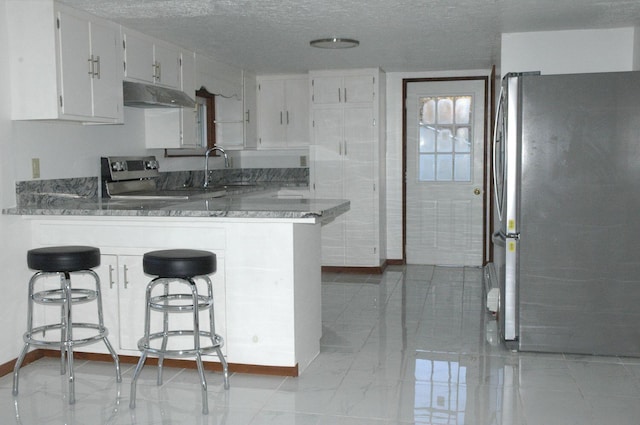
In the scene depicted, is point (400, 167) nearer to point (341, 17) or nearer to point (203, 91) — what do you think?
point (203, 91)

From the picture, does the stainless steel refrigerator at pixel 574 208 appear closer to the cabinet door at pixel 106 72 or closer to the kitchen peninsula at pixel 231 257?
the kitchen peninsula at pixel 231 257

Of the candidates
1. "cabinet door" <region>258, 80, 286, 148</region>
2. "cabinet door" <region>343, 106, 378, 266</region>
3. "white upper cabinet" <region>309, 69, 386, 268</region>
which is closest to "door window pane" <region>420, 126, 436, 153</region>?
"white upper cabinet" <region>309, 69, 386, 268</region>

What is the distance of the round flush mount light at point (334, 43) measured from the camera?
16.3 ft

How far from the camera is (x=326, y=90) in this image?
668 cm

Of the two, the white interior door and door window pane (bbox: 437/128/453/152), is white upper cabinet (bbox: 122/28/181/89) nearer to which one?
the white interior door

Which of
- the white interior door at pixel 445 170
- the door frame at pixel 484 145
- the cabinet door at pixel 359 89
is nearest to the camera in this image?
the cabinet door at pixel 359 89

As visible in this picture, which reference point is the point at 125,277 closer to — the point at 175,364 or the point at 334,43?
the point at 175,364

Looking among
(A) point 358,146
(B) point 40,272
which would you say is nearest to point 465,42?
(A) point 358,146

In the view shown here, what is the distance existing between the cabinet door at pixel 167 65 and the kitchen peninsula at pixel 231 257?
4.91 feet

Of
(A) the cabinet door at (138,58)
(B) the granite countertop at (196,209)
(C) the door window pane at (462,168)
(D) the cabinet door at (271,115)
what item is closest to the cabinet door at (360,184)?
(D) the cabinet door at (271,115)

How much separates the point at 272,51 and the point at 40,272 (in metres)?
2.85

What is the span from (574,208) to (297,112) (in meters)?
3.77

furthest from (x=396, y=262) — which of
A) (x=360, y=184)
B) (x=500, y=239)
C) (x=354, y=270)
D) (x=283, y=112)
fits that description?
(x=500, y=239)

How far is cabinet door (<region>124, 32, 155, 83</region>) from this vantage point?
4477mm
